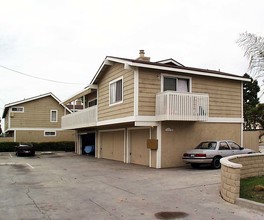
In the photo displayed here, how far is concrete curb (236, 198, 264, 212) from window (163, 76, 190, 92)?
11.2 m

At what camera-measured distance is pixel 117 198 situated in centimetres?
1045

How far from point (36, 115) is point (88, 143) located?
11.4 m

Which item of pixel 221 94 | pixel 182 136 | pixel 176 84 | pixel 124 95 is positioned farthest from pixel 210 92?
pixel 124 95

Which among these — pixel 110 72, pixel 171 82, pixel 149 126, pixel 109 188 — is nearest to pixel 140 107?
pixel 149 126

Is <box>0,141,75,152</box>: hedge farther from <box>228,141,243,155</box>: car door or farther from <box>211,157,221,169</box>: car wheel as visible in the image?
<box>211,157,221,169</box>: car wheel

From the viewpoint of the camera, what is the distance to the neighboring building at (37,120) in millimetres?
43094

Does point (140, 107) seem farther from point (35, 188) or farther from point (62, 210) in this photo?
point (62, 210)

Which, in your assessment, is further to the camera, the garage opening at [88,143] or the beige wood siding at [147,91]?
the garage opening at [88,143]

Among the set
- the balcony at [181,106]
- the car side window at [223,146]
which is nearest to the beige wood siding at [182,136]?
the balcony at [181,106]

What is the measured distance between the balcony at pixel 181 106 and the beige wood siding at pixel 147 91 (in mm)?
337

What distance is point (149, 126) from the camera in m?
19.5

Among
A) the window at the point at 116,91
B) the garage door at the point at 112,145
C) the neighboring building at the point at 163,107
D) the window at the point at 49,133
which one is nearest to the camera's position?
the neighboring building at the point at 163,107

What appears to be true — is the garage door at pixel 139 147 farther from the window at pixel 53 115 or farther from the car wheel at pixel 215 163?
the window at pixel 53 115

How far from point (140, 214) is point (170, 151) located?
1121cm
